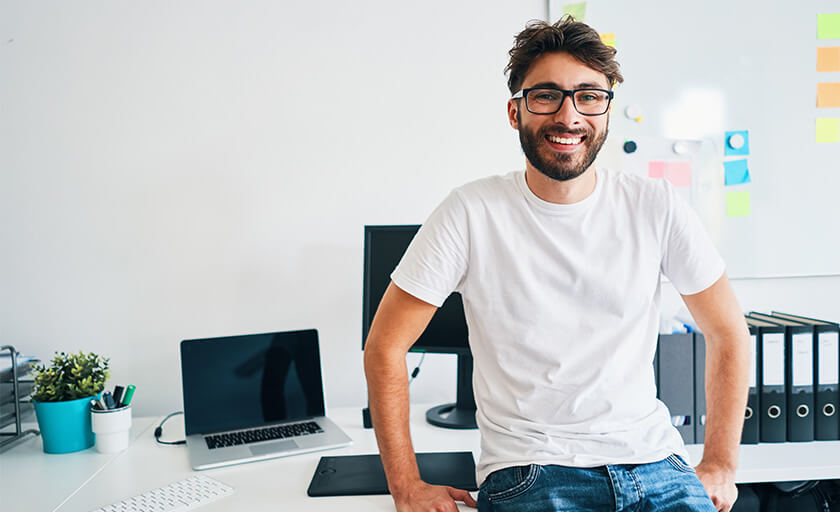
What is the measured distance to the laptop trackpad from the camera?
1.49 metres

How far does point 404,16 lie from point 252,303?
974 millimetres

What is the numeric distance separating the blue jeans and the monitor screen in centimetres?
53

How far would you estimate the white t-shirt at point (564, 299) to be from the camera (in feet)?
4.05

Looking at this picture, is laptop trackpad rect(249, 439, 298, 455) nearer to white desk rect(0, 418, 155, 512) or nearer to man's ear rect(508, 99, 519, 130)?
white desk rect(0, 418, 155, 512)

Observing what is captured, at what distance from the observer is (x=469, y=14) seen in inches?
75.2

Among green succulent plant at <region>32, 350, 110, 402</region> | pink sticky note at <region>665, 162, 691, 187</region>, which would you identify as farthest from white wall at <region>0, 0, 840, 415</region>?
pink sticky note at <region>665, 162, 691, 187</region>

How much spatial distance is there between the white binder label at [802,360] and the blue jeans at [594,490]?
2.04 ft

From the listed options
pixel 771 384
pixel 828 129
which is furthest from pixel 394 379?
pixel 828 129

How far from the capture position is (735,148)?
197cm

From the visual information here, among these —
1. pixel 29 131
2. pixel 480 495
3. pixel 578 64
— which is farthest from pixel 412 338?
pixel 29 131

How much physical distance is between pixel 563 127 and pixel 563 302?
35 centimetres

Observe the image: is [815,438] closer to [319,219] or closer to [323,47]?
[319,219]

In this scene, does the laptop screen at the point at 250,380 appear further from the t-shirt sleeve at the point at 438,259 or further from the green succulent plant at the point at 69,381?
the t-shirt sleeve at the point at 438,259

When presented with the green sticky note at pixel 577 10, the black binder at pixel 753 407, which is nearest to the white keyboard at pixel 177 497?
the black binder at pixel 753 407
